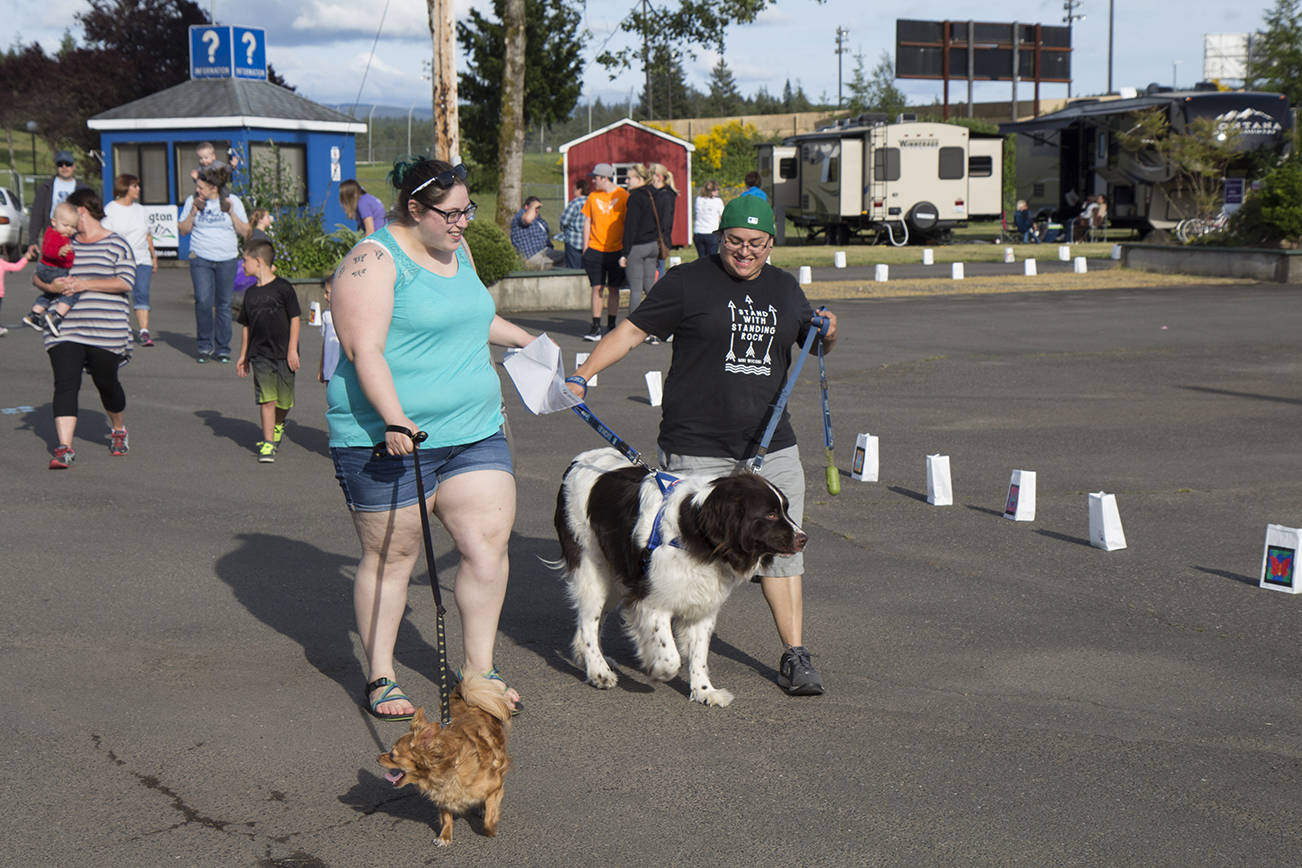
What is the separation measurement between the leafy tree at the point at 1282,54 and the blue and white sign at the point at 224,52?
121 ft

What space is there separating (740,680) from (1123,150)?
33.6 m

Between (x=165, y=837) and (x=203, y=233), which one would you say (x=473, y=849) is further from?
(x=203, y=233)

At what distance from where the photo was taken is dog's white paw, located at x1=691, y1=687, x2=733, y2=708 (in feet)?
17.6

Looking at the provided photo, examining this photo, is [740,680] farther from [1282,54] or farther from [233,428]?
[1282,54]

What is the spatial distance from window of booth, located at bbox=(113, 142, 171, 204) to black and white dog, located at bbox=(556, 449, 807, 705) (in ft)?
95.1

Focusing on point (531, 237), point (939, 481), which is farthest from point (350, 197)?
point (531, 237)

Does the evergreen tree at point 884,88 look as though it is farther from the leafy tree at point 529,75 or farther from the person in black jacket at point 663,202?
the person in black jacket at point 663,202

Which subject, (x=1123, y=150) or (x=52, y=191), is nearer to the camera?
(x=52, y=191)

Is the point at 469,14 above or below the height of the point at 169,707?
above

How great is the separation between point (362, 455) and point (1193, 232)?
1164 inches

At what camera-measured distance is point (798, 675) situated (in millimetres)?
5426

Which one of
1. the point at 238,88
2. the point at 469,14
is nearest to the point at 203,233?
the point at 238,88

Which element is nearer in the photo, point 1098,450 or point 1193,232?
point 1098,450

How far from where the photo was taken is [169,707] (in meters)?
5.27
